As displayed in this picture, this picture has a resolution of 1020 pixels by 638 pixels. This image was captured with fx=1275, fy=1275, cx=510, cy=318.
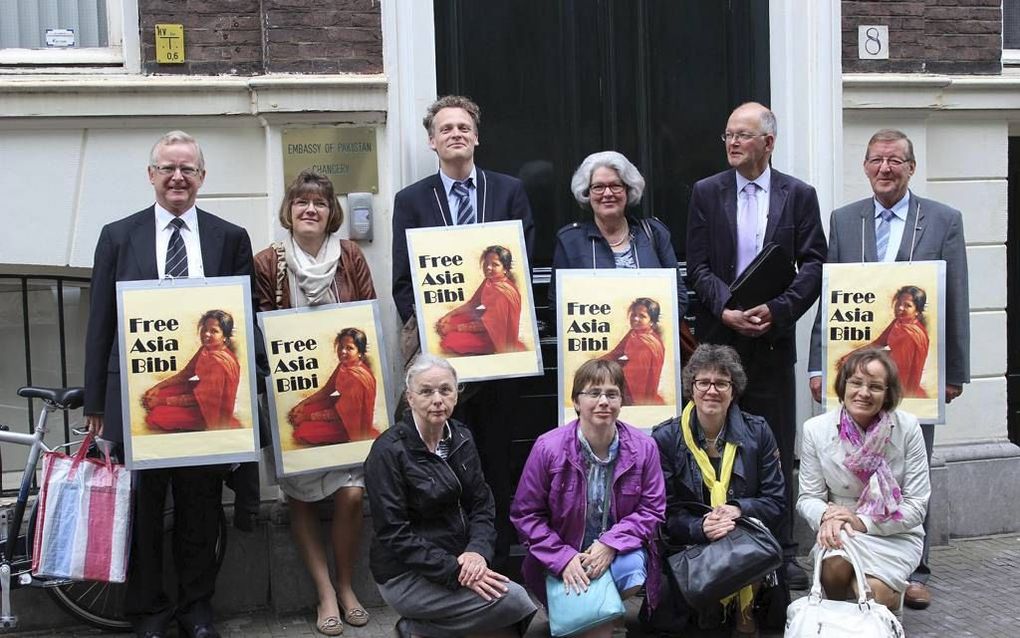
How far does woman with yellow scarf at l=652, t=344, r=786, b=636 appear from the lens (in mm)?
5488

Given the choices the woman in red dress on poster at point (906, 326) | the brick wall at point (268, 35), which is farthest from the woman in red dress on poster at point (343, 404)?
the woman in red dress on poster at point (906, 326)

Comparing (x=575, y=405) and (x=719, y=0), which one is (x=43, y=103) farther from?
(x=719, y=0)

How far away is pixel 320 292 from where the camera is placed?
568cm

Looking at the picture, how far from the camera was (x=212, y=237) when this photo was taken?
5.54 m

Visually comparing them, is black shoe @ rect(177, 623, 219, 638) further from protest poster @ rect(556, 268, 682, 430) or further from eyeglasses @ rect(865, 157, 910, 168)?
eyeglasses @ rect(865, 157, 910, 168)

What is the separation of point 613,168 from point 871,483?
5.99 ft

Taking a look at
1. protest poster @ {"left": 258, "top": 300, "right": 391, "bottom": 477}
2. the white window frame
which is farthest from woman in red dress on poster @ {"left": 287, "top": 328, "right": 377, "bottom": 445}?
the white window frame

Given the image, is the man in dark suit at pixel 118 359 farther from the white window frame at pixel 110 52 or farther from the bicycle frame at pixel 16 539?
the white window frame at pixel 110 52

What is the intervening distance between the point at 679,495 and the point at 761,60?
2.69 m

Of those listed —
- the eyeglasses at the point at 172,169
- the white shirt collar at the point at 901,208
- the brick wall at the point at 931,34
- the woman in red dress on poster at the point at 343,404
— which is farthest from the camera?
the brick wall at the point at 931,34

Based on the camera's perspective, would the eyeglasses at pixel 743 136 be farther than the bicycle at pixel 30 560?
Yes

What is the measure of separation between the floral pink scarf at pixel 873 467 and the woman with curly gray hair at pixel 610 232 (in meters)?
1.04

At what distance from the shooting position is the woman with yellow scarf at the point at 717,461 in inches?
216

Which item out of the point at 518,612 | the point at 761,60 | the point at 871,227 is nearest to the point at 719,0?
the point at 761,60
